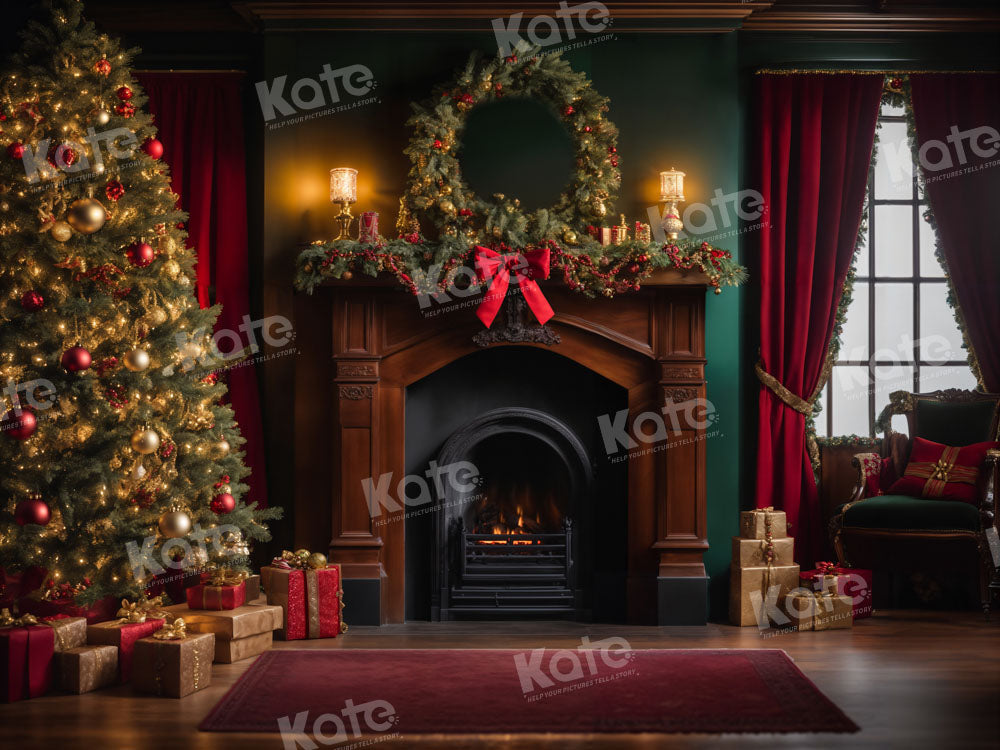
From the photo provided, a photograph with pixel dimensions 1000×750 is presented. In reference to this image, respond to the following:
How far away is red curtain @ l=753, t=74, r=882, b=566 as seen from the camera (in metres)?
5.40

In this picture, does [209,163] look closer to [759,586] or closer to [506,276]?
[506,276]

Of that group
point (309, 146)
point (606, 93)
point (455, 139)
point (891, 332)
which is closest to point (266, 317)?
point (309, 146)

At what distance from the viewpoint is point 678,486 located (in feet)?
16.2

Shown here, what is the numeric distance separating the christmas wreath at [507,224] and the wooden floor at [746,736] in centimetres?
173

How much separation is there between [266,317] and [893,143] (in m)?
3.81

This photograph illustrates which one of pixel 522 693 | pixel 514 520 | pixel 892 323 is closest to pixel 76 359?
pixel 522 693

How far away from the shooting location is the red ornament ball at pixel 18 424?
3.92 m

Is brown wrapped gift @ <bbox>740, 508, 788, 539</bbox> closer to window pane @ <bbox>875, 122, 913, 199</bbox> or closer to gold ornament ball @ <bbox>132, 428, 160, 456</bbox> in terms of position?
window pane @ <bbox>875, 122, 913, 199</bbox>

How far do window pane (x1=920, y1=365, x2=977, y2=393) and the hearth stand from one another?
2.22m

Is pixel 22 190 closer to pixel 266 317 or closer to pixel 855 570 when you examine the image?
pixel 266 317

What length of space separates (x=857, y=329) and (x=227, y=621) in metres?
3.94

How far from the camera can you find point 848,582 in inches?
192

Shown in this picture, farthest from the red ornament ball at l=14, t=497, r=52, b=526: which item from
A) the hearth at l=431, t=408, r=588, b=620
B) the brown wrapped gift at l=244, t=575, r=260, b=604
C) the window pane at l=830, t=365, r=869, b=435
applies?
the window pane at l=830, t=365, r=869, b=435

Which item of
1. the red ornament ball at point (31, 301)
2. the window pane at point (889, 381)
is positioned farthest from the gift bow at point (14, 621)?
the window pane at point (889, 381)
